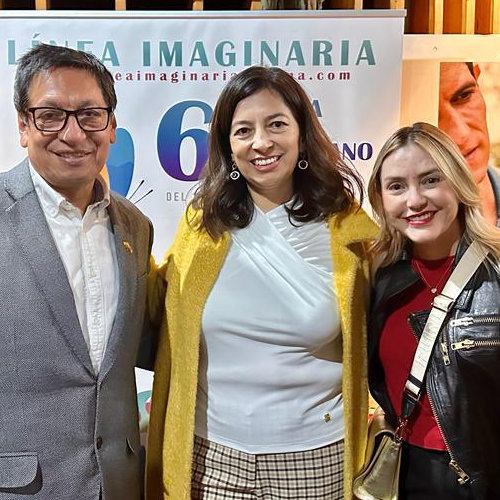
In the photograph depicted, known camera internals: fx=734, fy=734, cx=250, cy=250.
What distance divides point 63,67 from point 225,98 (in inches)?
20.0

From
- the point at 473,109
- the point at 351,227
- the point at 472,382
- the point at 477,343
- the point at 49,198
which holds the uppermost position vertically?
the point at 473,109

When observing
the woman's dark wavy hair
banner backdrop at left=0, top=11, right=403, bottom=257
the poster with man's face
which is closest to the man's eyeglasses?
the woman's dark wavy hair

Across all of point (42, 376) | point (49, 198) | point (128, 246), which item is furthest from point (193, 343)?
point (49, 198)

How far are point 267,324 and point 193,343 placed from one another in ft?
0.73

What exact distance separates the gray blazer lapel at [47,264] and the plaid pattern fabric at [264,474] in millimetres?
499

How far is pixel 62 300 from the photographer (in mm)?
1861

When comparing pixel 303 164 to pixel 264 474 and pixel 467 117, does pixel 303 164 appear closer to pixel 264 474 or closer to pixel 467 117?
pixel 264 474

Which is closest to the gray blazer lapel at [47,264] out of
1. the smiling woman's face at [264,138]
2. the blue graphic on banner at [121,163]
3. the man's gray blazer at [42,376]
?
the man's gray blazer at [42,376]

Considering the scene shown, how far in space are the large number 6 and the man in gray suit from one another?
3.70 feet

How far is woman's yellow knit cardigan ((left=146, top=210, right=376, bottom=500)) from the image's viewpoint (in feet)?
6.98

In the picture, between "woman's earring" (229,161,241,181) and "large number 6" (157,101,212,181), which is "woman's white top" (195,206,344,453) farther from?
"large number 6" (157,101,212,181)

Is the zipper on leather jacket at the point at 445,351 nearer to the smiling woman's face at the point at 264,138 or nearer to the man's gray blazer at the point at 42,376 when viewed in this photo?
the smiling woman's face at the point at 264,138

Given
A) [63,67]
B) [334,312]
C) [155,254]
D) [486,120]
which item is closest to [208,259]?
[334,312]

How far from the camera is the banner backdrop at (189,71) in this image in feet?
10.1
